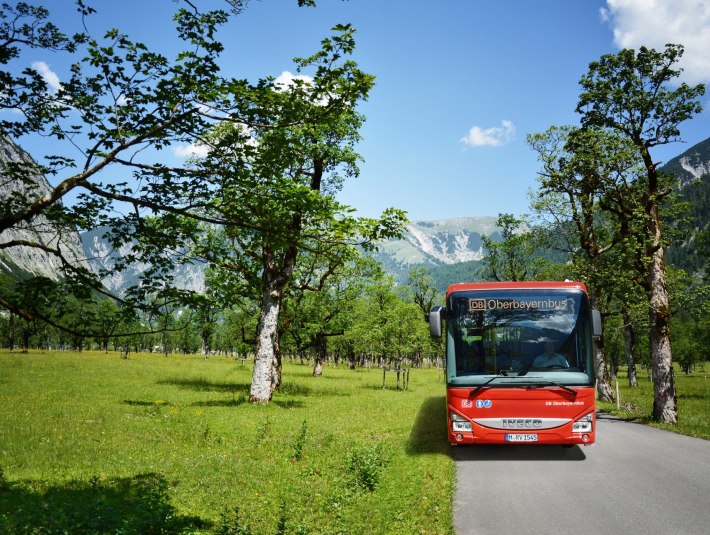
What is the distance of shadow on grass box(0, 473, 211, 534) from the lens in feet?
22.7

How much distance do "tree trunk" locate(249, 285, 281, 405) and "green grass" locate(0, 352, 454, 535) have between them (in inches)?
70.7

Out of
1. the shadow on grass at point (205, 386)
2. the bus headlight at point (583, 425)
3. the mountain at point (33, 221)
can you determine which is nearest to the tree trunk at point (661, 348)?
the bus headlight at point (583, 425)

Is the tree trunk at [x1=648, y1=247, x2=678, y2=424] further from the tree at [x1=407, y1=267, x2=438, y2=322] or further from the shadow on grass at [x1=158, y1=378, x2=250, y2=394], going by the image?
the tree at [x1=407, y1=267, x2=438, y2=322]

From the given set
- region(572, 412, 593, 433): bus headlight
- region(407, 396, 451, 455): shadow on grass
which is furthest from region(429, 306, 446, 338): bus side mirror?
region(572, 412, 593, 433): bus headlight

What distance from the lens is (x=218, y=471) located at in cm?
1068

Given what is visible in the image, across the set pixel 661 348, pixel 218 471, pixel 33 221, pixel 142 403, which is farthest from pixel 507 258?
pixel 33 221

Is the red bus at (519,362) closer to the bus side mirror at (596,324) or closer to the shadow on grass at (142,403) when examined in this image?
the bus side mirror at (596,324)

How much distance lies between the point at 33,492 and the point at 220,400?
601 inches

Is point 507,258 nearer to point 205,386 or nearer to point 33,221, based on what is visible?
point 205,386

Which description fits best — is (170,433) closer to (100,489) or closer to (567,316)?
(100,489)

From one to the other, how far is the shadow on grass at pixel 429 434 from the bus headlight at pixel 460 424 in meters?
1.57

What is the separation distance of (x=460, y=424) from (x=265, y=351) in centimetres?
1311

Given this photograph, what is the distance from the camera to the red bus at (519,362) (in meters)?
11.2

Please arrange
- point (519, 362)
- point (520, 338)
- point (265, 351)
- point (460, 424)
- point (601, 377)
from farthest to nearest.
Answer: point (601, 377) < point (265, 351) < point (520, 338) < point (519, 362) < point (460, 424)
